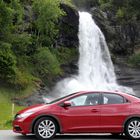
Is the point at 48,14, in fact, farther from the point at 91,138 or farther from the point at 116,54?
the point at 91,138

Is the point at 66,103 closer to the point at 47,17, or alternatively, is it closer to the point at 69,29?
the point at 47,17

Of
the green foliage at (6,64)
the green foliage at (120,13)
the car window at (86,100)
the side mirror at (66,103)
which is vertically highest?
the green foliage at (120,13)

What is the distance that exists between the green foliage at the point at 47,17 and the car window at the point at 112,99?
34.9 metres

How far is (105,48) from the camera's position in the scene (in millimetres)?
54781

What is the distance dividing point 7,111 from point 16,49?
→ 13.1 metres

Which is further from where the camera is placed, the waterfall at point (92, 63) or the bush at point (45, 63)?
the waterfall at point (92, 63)

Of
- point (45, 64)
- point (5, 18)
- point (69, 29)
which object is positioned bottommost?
point (45, 64)

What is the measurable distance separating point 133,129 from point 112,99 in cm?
120

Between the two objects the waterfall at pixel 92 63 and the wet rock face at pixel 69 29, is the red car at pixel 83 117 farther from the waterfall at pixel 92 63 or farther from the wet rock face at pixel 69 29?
the wet rock face at pixel 69 29

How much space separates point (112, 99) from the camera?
1497 centimetres

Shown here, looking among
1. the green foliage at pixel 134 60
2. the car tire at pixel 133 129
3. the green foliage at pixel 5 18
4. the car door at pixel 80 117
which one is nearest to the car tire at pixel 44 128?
the car door at pixel 80 117

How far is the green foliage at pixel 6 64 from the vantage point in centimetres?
4200

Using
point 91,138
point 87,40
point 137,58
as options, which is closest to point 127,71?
point 137,58

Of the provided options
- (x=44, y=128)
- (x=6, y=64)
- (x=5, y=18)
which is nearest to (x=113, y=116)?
(x=44, y=128)
